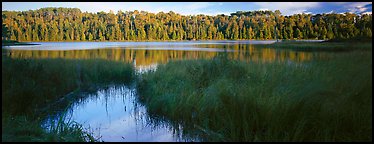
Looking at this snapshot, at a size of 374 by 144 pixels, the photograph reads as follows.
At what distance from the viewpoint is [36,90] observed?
29.0 ft

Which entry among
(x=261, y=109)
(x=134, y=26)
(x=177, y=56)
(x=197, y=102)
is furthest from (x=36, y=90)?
(x=134, y=26)

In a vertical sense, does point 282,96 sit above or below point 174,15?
below

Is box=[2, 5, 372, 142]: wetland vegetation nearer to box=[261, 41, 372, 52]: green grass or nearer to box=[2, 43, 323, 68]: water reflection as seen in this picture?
box=[261, 41, 372, 52]: green grass

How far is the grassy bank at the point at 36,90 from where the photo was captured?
19.5 ft

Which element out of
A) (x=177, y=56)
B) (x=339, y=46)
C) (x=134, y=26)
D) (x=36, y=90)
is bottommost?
(x=36, y=90)

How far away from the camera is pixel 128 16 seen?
124 metres

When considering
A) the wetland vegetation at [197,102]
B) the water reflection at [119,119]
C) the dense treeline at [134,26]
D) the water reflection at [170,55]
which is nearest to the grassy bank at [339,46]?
the wetland vegetation at [197,102]

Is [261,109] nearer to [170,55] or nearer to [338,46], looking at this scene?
[338,46]

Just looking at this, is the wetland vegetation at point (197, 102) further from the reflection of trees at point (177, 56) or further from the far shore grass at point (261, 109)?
the reflection of trees at point (177, 56)

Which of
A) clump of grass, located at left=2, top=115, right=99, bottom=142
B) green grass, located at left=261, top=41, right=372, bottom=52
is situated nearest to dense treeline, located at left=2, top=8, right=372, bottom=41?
green grass, located at left=261, top=41, right=372, bottom=52

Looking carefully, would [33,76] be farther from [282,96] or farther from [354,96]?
[354,96]

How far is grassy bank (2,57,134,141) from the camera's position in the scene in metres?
5.94

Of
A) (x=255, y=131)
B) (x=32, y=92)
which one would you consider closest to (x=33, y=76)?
(x=32, y=92)

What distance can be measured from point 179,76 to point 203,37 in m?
97.1
